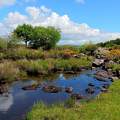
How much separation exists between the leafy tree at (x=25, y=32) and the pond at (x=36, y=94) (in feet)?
138

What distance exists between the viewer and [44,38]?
80812 millimetres

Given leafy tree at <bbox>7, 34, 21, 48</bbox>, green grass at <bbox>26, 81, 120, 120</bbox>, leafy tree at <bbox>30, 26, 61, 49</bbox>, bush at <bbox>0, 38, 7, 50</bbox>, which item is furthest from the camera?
leafy tree at <bbox>30, 26, 61, 49</bbox>

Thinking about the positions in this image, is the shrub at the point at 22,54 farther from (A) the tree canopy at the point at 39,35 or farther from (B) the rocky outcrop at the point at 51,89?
(B) the rocky outcrop at the point at 51,89

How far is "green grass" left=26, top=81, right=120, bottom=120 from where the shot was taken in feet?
68.0

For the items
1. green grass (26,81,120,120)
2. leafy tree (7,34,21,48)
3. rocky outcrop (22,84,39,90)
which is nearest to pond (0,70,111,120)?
rocky outcrop (22,84,39,90)

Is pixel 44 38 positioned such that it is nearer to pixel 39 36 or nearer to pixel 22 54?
pixel 39 36

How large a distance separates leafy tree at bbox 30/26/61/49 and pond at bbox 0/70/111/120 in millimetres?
37191

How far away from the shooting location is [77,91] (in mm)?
32312

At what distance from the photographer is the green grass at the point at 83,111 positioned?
20.7 metres

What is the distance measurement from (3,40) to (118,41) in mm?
45400

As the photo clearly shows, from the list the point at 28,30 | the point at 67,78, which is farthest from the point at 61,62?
the point at 28,30

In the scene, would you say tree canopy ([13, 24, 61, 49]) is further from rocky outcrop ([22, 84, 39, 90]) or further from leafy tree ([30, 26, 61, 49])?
rocky outcrop ([22, 84, 39, 90])

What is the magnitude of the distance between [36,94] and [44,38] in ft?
168

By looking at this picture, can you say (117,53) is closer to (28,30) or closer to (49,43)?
(49,43)
